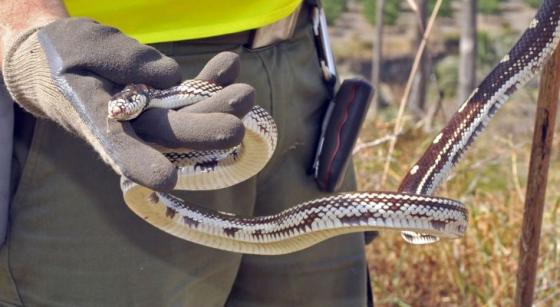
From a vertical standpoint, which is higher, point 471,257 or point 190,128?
point 190,128

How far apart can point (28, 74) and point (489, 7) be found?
2761 centimetres

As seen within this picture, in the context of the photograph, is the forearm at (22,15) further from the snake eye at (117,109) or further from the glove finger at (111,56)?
the snake eye at (117,109)

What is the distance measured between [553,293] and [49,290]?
2.04 metres

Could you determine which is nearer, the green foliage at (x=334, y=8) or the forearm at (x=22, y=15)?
the forearm at (x=22, y=15)

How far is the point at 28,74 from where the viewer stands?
1534mm

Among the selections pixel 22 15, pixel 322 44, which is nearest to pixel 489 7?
pixel 322 44

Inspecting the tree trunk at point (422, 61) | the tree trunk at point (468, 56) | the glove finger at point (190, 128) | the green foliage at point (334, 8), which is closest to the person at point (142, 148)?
the glove finger at point (190, 128)

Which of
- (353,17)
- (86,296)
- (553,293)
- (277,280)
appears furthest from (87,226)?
(353,17)

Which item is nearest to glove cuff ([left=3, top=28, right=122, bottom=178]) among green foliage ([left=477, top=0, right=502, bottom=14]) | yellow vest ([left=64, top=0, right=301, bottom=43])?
yellow vest ([left=64, top=0, right=301, bottom=43])

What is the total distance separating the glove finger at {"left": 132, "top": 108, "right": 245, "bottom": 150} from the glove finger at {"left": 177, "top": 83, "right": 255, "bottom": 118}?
0.02 m

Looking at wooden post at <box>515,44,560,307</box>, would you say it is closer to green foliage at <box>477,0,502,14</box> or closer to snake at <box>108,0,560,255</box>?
snake at <box>108,0,560,255</box>

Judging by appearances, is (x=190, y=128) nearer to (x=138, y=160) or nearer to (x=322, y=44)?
(x=138, y=160)

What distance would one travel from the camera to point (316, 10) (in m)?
2.16

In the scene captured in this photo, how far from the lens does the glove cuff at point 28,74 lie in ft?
4.90
